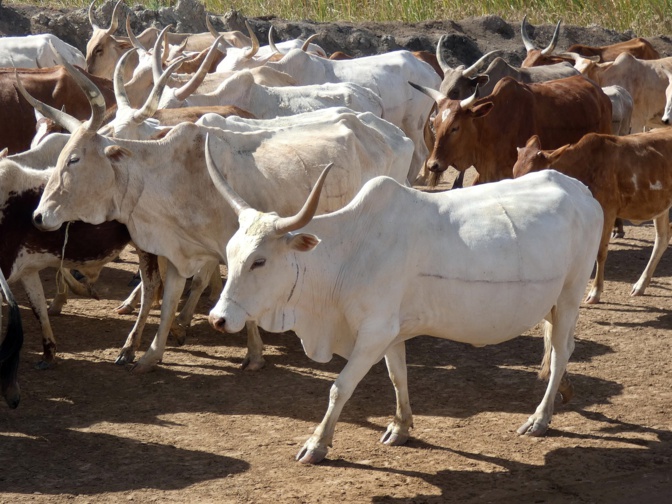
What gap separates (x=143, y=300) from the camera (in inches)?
295

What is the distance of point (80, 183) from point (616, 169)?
4.09 meters

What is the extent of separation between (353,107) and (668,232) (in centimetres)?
283

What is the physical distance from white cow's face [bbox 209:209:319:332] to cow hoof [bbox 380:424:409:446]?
1.04 meters

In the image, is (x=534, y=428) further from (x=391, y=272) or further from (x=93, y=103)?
(x=93, y=103)

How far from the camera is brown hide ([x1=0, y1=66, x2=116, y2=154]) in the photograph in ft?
32.2

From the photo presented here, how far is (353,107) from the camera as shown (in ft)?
31.2

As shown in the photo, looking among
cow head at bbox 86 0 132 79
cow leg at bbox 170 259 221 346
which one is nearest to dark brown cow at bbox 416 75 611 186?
cow leg at bbox 170 259 221 346

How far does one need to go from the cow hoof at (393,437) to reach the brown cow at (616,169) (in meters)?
3.07

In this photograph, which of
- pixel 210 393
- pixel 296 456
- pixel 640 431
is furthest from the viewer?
pixel 210 393

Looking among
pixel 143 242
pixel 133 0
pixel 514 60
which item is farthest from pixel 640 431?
pixel 133 0

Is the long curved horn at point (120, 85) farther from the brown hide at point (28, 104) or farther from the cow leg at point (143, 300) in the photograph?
the brown hide at point (28, 104)

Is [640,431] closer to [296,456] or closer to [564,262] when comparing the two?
[564,262]

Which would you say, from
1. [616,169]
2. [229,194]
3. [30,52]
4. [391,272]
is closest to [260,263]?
[229,194]

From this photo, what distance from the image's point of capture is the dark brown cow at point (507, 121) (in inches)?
383
